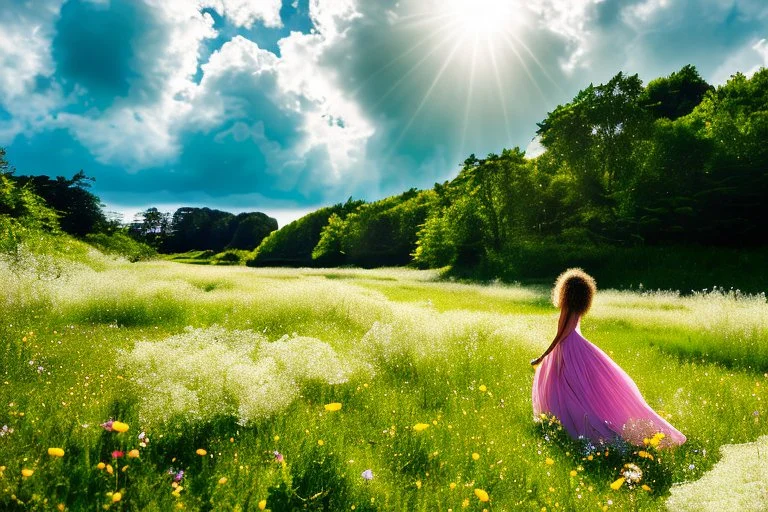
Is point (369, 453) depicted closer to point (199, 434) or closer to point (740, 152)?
point (199, 434)

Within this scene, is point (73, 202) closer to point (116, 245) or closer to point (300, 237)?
point (116, 245)

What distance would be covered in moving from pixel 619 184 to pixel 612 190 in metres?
1.22

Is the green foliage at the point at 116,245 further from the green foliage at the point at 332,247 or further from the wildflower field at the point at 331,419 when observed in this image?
the wildflower field at the point at 331,419

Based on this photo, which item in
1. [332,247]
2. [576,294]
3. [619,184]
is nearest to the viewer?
[576,294]

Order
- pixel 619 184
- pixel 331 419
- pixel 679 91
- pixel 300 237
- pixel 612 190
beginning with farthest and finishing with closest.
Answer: pixel 300 237 < pixel 679 91 < pixel 612 190 < pixel 619 184 < pixel 331 419

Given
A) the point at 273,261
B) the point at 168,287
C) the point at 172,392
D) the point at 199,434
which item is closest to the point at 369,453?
the point at 199,434

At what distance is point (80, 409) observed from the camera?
13.3ft

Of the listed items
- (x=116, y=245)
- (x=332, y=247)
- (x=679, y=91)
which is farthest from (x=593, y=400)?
(x=332, y=247)

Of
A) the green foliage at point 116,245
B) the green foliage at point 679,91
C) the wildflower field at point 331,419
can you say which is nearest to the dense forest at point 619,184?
the green foliage at point 679,91

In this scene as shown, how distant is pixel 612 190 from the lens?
31000 millimetres

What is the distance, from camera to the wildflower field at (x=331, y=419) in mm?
3078

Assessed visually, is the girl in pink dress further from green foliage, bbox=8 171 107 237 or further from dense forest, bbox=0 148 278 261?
green foliage, bbox=8 171 107 237

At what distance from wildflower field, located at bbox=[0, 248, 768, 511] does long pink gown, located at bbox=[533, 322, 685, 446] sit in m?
0.24

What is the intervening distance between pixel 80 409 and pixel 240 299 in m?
8.68
